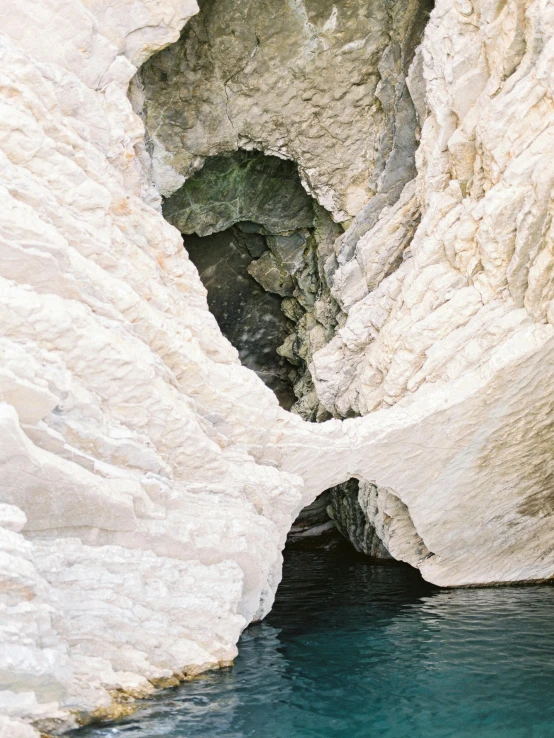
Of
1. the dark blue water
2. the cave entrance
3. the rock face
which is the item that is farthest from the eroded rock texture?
the dark blue water

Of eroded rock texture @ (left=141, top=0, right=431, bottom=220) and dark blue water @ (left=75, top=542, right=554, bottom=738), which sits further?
eroded rock texture @ (left=141, top=0, right=431, bottom=220)

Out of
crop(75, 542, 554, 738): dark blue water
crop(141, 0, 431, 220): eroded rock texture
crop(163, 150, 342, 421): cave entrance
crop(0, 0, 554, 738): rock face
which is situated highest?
crop(141, 0, 431, 220): eroded rock texture

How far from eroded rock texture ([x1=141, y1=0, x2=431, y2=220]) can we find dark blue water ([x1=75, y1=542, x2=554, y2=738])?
35.7 ft

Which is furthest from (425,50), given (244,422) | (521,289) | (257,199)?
(244,422)

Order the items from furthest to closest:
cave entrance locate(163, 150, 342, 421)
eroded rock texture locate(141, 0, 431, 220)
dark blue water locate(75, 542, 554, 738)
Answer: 1. cave entrance locate(163, 150, 342, 421)
2. eroded rock texture locate(141, 0, 431, 220)
3. dark blue water locate(75, 542, 554, 738)

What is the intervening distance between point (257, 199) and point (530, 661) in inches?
602

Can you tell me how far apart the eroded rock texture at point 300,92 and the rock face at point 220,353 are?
0.27ft

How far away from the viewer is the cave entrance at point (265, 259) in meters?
21.7

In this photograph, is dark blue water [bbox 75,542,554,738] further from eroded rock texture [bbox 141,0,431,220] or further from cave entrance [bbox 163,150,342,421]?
eroded rock texture [bbox 141,0,431,220]

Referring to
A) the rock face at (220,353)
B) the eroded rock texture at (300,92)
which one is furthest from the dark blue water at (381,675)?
the eroded rock texture at (300,92)

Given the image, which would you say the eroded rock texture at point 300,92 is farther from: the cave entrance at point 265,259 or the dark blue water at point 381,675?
the dark blue water at point 381,675

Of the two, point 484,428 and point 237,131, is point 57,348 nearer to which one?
point 484,428

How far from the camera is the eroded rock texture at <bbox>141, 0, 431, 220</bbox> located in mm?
18422

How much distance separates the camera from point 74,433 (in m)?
10.6
